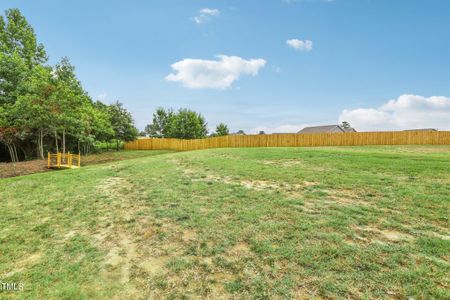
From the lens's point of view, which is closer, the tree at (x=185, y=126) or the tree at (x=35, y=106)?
the tree at (x=35, y=106)

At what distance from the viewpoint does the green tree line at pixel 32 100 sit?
42.7 ft

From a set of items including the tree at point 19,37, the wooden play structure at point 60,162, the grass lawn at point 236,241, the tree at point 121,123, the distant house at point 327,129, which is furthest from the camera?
the distant house at point 327,129

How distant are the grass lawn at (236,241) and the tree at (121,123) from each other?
23351 mm

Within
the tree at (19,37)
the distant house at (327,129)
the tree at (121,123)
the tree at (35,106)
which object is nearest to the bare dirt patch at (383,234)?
the tree at (35,106)

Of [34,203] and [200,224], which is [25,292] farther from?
[34,203]

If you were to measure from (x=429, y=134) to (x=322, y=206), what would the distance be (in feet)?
73.2

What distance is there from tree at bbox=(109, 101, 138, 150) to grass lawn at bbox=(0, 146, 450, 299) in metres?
23.4

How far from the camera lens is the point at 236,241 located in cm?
301

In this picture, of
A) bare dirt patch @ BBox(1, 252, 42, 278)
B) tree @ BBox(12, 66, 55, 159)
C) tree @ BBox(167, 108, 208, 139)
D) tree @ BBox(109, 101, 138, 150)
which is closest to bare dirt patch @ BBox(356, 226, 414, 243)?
bare dirt patch @ BBox(1, 252, 42, 278)

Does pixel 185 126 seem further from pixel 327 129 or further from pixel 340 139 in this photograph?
pixel 340 139

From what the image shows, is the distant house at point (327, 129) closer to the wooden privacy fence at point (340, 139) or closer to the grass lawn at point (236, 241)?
the wooden privacy fence at point (340, 139)

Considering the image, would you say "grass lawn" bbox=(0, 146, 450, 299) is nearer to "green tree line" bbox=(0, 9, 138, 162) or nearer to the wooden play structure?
the wooden play structure

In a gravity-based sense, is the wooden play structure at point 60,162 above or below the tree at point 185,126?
below

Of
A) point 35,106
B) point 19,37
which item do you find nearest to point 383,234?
point 35,106
